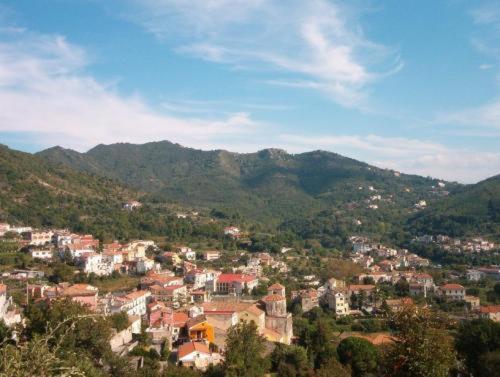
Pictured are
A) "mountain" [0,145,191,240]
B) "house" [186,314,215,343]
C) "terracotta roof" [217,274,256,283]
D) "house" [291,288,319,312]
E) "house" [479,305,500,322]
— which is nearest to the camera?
"house" [186,314,215,343]

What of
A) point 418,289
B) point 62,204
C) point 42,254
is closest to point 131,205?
point 62,204

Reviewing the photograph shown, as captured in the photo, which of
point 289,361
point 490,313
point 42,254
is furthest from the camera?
point 42,254

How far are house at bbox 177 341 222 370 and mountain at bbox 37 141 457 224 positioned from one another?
90373 millimetres

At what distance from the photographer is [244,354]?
73.3ft

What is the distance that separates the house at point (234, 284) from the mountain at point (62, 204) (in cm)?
1892

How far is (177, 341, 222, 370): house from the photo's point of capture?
2439 cm

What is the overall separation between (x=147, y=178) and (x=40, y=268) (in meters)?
126

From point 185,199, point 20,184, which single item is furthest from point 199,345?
point 185,199

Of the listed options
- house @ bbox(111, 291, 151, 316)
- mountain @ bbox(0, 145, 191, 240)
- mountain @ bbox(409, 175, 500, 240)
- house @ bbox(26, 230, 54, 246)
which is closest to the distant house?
mountain @ bbox(0, 145, 191, 240)

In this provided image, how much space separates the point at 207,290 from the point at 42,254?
15390 millimetres

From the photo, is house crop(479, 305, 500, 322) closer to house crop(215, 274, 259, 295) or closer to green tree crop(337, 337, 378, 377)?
green tree crop(337, 337, 378, 377)

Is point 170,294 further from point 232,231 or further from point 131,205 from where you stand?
point 131,205

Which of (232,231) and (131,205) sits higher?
(131,205)

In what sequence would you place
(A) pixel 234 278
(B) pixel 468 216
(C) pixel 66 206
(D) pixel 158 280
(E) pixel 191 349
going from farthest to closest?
(B) pixel 468 216
(C) pixel 66 206
(A) pixel 234 278
(D) pixel 158 280
(E) pixel 191 349
